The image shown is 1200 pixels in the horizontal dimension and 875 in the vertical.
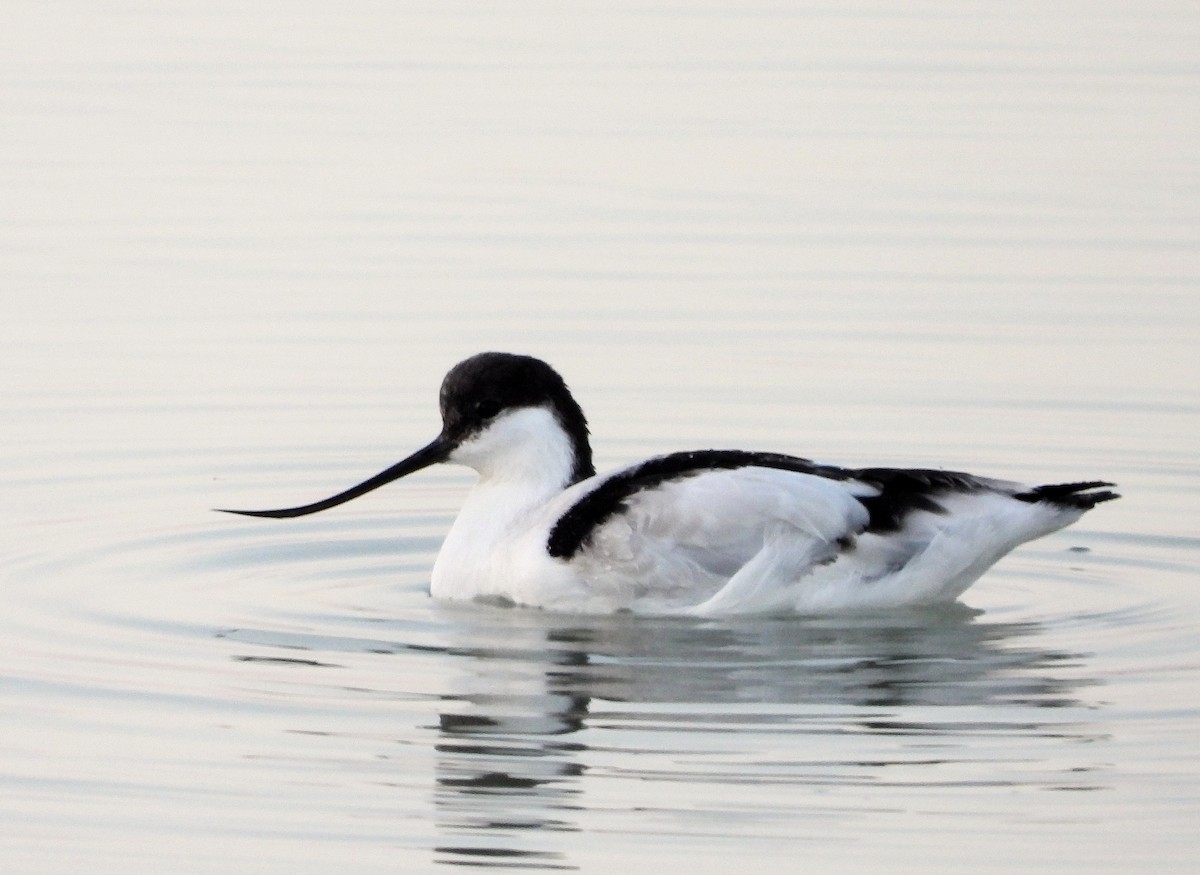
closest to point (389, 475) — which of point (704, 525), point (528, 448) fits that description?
point (528, 448)

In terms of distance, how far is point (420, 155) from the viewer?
20672 mm

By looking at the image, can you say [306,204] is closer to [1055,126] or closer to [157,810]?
[1055,126]

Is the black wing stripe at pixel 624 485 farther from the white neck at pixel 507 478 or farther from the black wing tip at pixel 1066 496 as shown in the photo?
the black wing tip at pixel 1066 496

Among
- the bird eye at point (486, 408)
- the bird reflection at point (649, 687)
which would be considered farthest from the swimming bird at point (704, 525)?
the bird reflection at point (649, 687)

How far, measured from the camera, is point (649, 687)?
1020 cm

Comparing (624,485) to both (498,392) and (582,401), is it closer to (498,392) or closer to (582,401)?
(498,392)

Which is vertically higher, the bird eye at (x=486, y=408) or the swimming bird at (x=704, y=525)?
the bird eye at (x=486, y=408)

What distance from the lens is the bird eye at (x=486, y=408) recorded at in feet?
39.1

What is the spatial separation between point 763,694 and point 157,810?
228cm

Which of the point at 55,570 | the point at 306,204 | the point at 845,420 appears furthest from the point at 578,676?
the point at 306,204

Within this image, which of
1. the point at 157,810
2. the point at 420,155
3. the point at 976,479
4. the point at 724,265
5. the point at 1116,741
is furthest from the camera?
the point at 420,155

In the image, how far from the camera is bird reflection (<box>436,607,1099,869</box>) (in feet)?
28.9

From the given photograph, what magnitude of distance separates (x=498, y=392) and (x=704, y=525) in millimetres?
1112

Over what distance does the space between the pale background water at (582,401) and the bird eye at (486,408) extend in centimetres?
76
